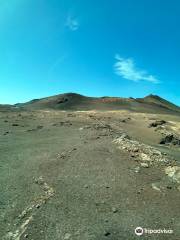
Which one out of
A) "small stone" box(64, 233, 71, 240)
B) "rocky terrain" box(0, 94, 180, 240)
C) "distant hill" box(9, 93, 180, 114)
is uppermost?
"distant hill" box(9, 93, 180, 114)

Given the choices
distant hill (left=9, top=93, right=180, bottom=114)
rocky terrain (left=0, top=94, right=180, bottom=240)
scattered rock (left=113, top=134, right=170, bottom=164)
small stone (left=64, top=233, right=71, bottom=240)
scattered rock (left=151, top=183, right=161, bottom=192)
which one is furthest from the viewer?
distant hill (left=9, top=93, right=180, bottom=114)

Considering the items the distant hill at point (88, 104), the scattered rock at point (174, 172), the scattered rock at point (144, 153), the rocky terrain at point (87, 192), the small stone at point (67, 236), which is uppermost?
the distant hill at point (88, 104)

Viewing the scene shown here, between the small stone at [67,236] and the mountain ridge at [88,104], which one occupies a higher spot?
the mountain ridge at [88,104]

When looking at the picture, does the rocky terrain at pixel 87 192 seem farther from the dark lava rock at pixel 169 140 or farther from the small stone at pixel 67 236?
the dark lava rock at pixel 169 140

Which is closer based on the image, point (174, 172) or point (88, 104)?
point (174, 172)

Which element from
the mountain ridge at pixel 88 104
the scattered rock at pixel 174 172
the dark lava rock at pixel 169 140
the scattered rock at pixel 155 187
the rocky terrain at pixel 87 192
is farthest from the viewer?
the mountain ridge at pixel 88 104

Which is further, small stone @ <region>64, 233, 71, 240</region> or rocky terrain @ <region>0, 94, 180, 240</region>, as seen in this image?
rocky terrain @ <region>0, 94, 180, 240</region>

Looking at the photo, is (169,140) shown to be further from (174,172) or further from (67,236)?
(67,236)

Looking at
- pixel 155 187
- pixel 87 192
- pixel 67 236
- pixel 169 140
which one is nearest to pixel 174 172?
pixel 155 187

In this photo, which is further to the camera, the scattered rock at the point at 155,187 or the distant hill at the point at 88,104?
the distant hill at the point at 88,104

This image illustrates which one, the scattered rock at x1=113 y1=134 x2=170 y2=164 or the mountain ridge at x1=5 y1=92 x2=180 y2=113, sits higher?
the mountain ridge at x1=5 y1=92 x2=180 y2=113

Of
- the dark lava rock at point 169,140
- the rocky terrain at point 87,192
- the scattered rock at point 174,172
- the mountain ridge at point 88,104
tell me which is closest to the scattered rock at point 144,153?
the rocky terrain at point 87,192

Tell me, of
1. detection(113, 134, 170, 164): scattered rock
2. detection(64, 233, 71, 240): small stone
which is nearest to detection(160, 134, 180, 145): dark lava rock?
detection(113, 134, 170, 164): scattered rock

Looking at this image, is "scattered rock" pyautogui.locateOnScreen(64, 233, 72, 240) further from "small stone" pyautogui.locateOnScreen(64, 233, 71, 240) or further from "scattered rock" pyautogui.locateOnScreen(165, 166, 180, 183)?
"scattered rock" pyautogui.locateOnScreen(165, 166, 180, 183)
